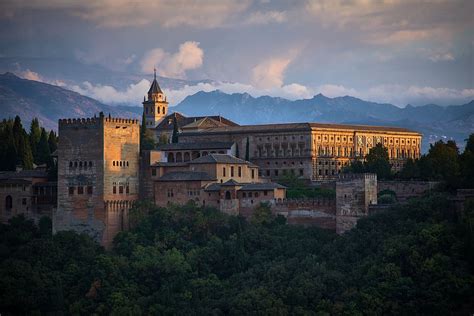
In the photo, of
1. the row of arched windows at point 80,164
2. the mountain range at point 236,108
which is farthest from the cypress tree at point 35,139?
the mountain range at point 236,108

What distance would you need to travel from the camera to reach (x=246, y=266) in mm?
56000

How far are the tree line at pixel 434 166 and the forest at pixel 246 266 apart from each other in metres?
5.16

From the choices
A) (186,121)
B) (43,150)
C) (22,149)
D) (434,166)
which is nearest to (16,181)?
(22,149)

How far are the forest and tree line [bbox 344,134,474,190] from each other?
16.9 ft

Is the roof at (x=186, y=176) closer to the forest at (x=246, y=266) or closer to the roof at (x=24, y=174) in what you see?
the forest at (x=246, y=266)

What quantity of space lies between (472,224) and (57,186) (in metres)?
24.8

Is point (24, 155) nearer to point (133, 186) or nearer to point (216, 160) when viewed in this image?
point (133, 186)

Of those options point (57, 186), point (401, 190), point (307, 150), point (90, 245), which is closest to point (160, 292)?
point (90, 245)

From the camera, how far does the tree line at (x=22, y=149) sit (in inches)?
2805

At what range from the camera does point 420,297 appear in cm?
4869

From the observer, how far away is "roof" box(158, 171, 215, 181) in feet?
201

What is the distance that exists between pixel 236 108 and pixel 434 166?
426 feet

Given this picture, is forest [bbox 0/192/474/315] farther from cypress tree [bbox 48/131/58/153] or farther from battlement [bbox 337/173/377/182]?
cypress tree [bbox 48/131/58/153]

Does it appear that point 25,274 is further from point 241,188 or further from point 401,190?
point 401,190
